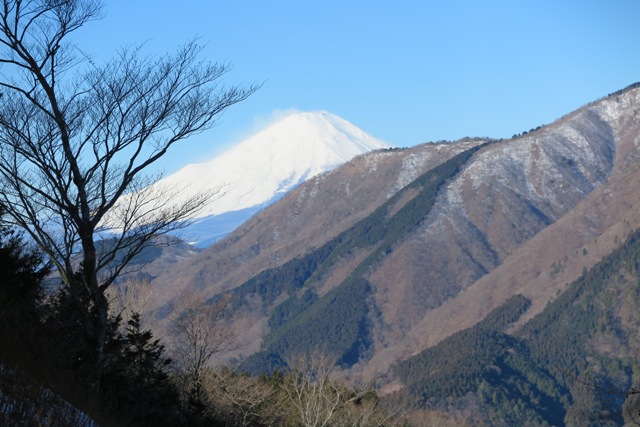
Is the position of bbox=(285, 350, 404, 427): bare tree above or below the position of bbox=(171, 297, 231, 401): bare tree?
below

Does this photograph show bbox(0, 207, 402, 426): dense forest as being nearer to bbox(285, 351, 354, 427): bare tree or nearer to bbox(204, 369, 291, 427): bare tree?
bbox(204, 369, 291, 427): bare tree

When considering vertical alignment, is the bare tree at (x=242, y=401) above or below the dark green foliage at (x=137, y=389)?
below

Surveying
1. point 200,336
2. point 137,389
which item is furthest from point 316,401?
point 137,389

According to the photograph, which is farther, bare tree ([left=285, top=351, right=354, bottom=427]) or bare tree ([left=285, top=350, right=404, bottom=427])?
bare tree ([left=285, top=350, right=404, bottom=427])

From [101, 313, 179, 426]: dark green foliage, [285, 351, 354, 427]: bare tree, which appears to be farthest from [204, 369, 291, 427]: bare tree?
[101, 313, 179, 426]: dark green foliage

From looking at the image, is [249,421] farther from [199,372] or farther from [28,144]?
[28,144]

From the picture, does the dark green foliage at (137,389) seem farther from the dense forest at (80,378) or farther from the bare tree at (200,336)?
the bare tree at (200,336)

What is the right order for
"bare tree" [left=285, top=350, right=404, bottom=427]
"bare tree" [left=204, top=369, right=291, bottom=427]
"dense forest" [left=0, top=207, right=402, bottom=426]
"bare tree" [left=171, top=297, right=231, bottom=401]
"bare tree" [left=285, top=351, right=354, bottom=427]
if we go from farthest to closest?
"bare tree" [left=171, top=297, right=231, bottom=401] < "bare tree" [left=204, top=369, right=291, bottom=427] < "bare tree" [left=285, top=350, right=404, bottom=427] < "bare tree" [left=285, top=351, right=354, bottom=427] < "dense forest" [left=0, top=207, right=402, bottom=426]

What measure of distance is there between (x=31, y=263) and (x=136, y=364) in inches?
207

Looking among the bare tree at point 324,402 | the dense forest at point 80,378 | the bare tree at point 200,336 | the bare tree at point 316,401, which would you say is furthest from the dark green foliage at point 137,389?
the bare tree at point 200,336

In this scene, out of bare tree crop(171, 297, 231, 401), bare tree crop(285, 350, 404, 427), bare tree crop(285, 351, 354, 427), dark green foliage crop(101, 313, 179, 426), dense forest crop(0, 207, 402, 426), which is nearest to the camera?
dense forest crop(0, 207, 402, 426)

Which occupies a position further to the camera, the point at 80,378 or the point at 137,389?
the point at 137,389

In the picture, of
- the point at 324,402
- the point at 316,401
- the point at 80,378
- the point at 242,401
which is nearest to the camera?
the point at 80,378

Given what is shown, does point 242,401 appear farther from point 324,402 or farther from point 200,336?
point 324,402
